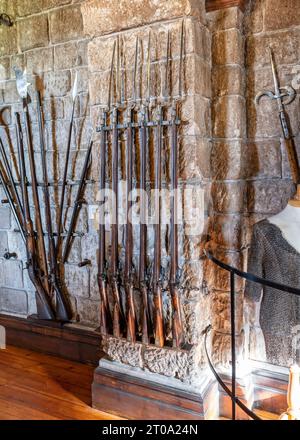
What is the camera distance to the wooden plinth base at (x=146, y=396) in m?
1.71

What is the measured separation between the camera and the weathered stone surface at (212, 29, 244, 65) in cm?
171

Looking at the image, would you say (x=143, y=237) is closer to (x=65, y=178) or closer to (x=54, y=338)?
(x=65, y=178)

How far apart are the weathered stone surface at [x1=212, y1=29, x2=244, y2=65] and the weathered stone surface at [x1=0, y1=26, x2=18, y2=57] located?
1.42 m

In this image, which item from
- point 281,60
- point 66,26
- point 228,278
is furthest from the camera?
point 66,26

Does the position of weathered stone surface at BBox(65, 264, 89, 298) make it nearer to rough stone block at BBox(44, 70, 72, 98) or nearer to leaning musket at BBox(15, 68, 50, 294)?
leaning musket at BBox(15, 68, 50, 294)

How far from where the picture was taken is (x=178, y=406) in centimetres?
172

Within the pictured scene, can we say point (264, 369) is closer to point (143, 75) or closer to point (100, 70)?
point (143, 75)

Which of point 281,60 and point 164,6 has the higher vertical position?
point 164,6

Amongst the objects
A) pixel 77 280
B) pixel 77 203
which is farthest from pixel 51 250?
pixel 77 203

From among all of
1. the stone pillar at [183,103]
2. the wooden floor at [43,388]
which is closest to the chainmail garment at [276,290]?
the stone pillar at [183,103]

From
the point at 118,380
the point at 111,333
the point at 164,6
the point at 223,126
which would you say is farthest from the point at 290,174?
the point at 118,380

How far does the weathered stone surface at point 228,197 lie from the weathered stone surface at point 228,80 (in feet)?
1.40
